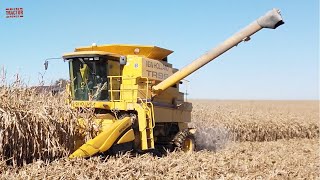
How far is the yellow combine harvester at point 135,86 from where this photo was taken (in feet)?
25.3

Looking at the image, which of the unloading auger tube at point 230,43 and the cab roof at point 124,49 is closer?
the unloading auger tube at point 230,43

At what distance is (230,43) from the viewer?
8.37 meters

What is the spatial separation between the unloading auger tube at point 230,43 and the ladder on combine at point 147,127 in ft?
2.62

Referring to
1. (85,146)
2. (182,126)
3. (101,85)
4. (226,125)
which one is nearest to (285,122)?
(226,125)

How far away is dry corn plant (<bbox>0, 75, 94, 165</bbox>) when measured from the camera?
531cm

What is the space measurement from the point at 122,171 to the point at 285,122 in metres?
11.3

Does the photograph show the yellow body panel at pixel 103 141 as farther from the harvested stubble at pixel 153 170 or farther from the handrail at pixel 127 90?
the handrail at pixel 127 90

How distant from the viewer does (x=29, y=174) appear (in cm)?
510

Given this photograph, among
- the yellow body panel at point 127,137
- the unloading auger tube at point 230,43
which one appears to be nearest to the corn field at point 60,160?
the yellow body panel at point 127,137

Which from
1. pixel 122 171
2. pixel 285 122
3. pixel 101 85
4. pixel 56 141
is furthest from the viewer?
pixel 285 122

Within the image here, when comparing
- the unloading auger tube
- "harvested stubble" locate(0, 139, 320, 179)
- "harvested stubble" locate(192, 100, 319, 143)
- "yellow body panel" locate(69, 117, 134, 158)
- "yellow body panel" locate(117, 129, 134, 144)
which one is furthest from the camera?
"harvested stubble" locate(192, 100, 319, 143)

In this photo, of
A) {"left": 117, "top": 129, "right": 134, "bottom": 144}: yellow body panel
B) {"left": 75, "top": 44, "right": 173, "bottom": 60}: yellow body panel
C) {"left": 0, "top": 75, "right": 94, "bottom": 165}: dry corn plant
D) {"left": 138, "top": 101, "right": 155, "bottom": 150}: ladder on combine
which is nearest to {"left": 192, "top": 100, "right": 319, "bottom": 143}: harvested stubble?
{"left": 75, "top": 44, "right": 173, "bottom": 60}: yellow body panel

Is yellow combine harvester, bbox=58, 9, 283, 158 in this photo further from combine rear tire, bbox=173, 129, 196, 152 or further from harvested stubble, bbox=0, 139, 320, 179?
harvested stubble, bbox=0, 139, 320, 179

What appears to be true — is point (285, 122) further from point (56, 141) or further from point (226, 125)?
point (56, 141)
